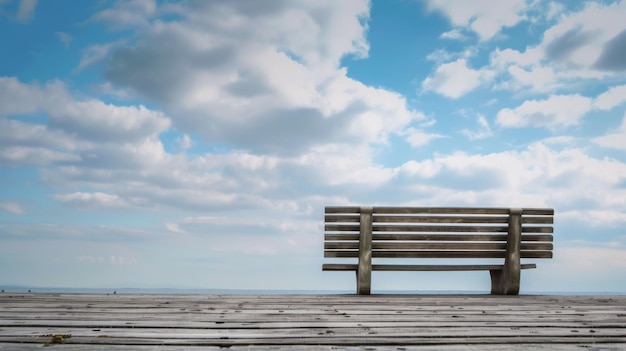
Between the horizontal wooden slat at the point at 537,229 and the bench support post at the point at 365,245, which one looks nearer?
the bench support post at the point at 365,245

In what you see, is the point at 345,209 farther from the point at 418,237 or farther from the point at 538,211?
the point at 538,211

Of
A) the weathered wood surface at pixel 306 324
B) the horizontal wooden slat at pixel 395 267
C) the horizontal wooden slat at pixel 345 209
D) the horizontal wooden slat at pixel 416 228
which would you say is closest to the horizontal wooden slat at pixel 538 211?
the horizontal wooden slat at pixel 416 228

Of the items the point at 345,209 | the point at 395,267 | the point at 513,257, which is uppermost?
the point at 345,209

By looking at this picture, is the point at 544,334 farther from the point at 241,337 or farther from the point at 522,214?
the point at 522,214

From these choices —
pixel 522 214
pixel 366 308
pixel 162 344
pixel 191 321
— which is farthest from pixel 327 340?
pixel 522 214

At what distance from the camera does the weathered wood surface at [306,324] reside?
135 inches

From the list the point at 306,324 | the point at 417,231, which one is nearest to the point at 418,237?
the point at 417,231

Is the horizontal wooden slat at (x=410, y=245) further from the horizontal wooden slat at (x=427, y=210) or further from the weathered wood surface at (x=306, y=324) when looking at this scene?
the weathered wood surface at (x=306, y=324)

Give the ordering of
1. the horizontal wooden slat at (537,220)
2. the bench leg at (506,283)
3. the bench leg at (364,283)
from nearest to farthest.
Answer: the bench leg at (364,283), the bench leg at (506,283), the horizontal wooden slat at (537,220)

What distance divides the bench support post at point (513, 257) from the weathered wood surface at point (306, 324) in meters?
1.17

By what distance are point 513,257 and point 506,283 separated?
0.37m

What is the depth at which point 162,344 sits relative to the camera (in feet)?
10.9

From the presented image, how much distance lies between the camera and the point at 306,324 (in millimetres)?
4152

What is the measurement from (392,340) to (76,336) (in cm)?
201
